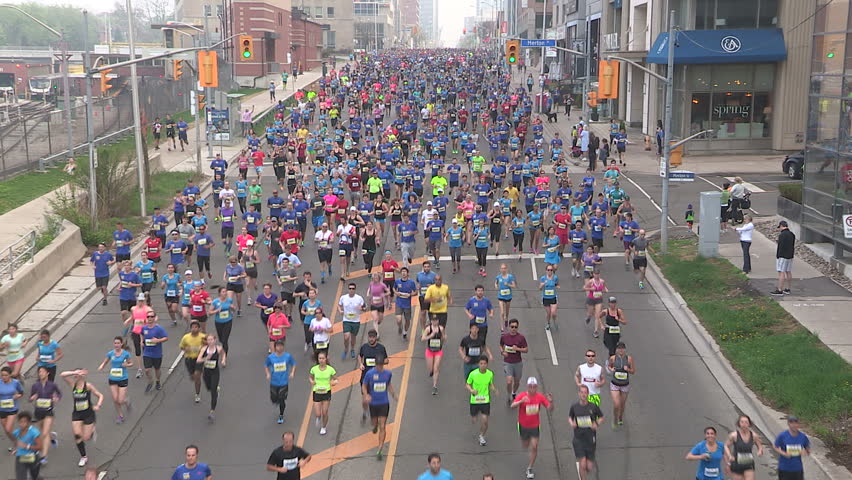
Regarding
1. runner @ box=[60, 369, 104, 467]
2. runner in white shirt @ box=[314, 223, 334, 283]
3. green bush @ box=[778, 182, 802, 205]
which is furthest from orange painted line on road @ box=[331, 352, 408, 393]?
green bush @ box=[778, 182, 802, 205]

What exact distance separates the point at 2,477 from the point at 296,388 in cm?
491

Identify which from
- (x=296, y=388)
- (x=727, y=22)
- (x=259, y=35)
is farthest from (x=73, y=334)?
(x=259, y=35)

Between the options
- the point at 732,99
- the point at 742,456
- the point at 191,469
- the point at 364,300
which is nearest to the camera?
the point at 191,469

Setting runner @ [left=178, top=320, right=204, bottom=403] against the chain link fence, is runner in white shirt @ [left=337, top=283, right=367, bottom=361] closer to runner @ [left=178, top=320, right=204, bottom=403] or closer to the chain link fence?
runner @ [left=178, top=320, right=204, bottom=403]

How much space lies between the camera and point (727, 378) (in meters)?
16.6

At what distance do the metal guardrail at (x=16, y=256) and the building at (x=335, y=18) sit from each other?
15175 centimetres

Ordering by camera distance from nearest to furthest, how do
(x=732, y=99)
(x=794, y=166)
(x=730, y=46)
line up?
1. (x=794, y=166)
2. (x=730, y=46)
3. (x=732, y=99)

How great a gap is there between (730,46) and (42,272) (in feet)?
107

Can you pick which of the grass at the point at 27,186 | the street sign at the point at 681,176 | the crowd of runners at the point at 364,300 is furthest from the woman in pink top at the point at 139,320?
the grass at the point at 27,186

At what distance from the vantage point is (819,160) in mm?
23438

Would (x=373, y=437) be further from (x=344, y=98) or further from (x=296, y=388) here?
(x=344, y=98)

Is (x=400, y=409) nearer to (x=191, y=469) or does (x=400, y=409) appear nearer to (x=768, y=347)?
(x=191, y=469)

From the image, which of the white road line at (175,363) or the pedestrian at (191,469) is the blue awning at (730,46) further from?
the pedestrian at (191,469)

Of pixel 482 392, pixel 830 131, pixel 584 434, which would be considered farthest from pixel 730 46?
pixel 584 434
